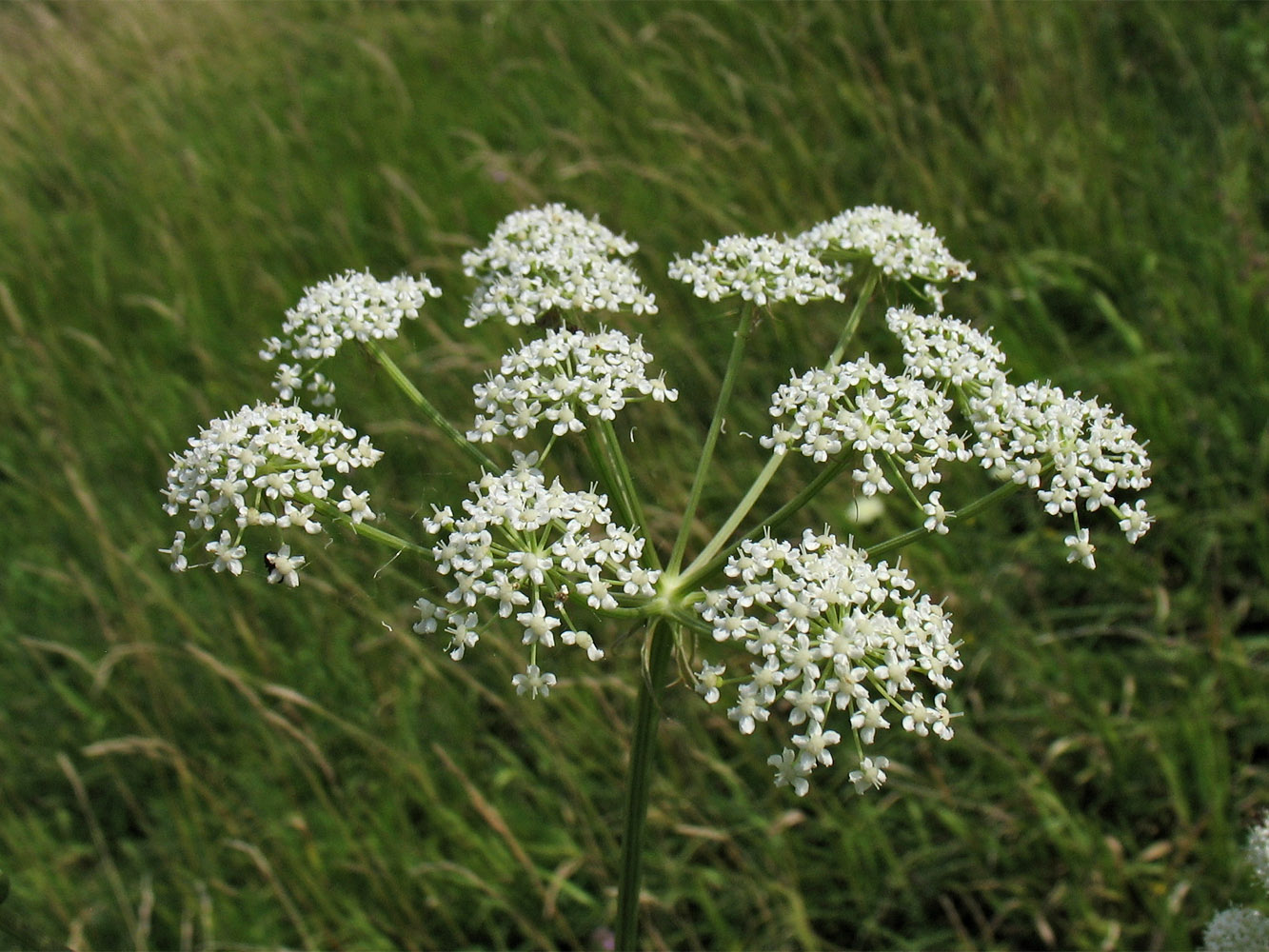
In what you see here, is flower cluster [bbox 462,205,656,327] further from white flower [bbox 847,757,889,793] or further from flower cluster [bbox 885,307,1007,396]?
white flower [bbox 847,757,889,793]

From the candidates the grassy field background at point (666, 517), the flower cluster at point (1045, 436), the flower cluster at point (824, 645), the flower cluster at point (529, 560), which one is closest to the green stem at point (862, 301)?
the flower cluster at point (1045, 436)

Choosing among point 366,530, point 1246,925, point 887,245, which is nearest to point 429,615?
point 366,530

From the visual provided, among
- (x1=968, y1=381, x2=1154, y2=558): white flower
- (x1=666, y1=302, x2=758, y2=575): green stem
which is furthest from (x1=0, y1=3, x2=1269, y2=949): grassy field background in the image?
(x1=968, y1=381, x2=1154, y2=558): white flower

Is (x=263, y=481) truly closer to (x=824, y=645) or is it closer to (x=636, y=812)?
(x=636, y=812)

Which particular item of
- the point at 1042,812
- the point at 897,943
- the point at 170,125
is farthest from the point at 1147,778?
the point at 170,125

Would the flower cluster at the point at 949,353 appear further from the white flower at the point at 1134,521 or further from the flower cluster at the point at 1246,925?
the flower cluster at the point at 1246,925

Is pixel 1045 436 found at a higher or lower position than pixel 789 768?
higher
